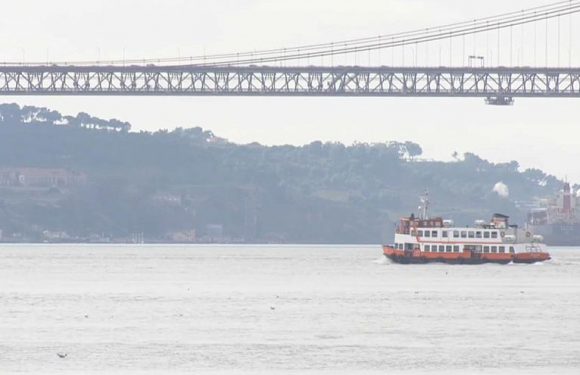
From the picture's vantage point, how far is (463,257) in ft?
440

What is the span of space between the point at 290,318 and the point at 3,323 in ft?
32.8

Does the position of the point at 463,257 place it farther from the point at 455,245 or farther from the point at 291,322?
the point at 291,322

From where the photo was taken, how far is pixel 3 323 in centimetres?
7581

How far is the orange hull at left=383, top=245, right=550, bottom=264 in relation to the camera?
438ft

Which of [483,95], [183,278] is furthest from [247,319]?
[483,95]

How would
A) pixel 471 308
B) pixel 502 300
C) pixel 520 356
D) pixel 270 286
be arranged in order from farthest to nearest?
pixel 270 286 → pixel 502 300 → pixel 471 308 → pixel 520 356

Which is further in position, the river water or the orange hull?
the orange hull

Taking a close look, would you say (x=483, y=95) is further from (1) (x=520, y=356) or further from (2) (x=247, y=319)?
(1) (x=520, y=356)

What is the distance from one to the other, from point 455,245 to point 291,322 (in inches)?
2275

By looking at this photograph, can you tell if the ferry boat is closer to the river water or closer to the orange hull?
the orange hull

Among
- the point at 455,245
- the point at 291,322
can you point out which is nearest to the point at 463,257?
the point at 455,245

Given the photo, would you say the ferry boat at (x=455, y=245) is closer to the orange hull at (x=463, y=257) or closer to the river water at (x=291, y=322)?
the orange hull at (x=463, y=257)

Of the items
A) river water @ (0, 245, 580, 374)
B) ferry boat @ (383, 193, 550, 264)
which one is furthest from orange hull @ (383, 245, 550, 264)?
river water @ (0, 245, 580, 374)

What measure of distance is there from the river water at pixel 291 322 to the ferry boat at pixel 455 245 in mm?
9627
